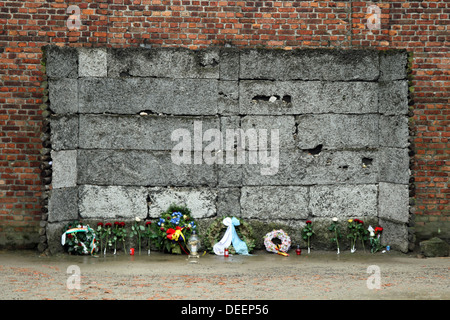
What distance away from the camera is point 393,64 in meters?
9.35

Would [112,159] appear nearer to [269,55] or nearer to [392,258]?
[269,55]

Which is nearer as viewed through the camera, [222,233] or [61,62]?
[61,62]

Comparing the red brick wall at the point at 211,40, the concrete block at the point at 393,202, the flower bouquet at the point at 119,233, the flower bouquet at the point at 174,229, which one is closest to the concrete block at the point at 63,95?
the red brick wall at the point at 211,40

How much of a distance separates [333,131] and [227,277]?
309 centimetres

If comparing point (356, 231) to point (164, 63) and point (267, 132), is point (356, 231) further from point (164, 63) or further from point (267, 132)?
point (164, 63)

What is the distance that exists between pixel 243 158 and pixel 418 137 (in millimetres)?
2674

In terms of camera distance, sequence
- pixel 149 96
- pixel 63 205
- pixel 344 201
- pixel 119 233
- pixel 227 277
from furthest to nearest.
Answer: pixel 344 201
pixel 149 96
pixel 119 233
pixel 63 205
pixel 227 277

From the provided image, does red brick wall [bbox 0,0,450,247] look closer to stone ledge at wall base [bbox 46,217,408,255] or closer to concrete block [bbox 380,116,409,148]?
concrete block [bbox 380,116,409,148]

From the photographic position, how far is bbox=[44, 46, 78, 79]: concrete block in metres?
9.02

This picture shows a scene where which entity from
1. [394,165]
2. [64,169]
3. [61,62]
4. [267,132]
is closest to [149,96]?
[61,62]

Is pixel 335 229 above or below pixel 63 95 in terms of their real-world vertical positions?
below

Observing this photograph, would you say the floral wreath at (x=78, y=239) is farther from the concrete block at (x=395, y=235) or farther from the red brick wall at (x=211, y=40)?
the concrete block at (x=395, y=235)

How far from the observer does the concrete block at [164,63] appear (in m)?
9.24

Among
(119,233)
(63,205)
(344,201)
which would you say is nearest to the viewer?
(63,205)
